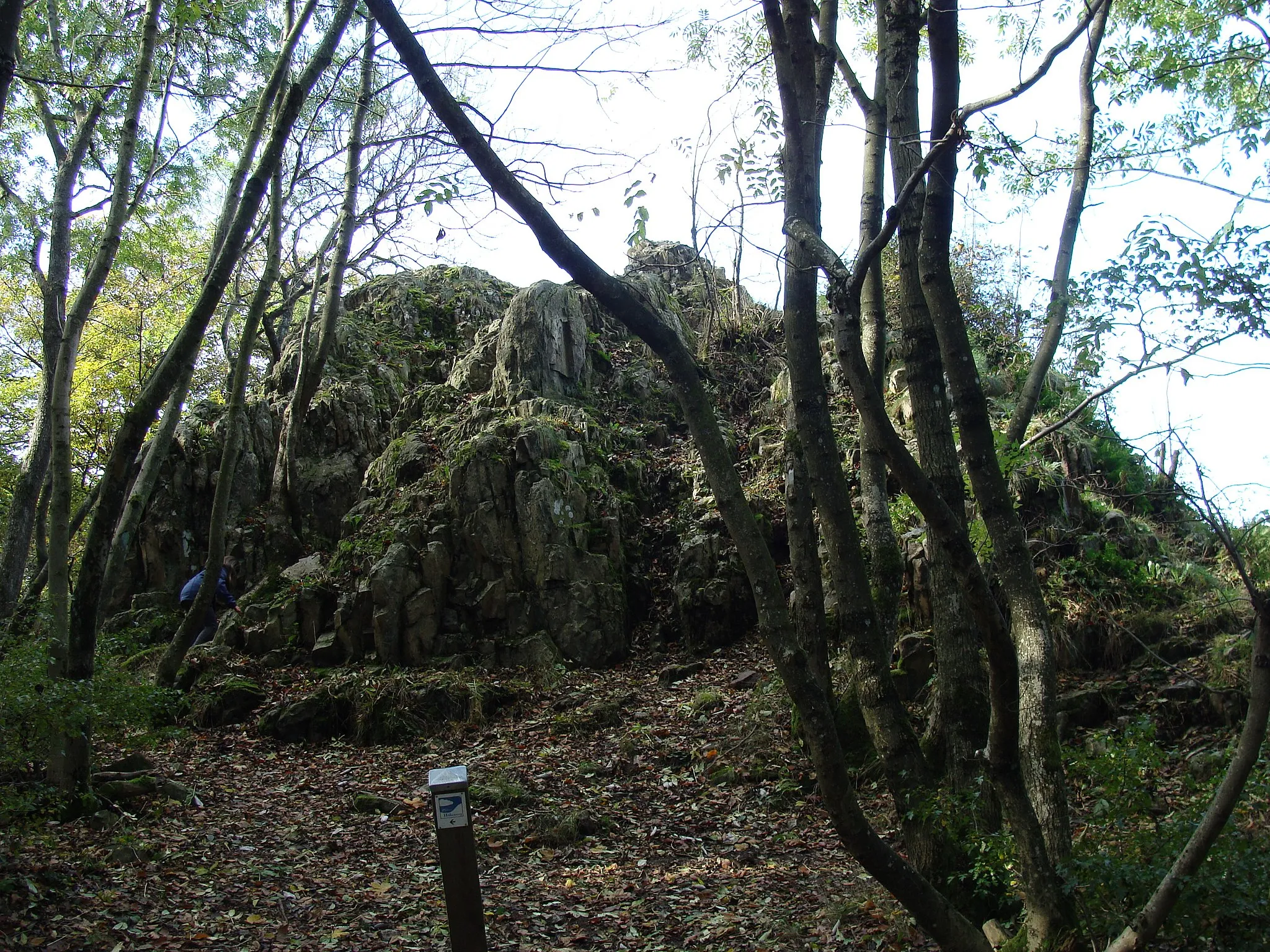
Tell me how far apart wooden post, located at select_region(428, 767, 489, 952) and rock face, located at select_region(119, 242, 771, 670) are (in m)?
6.84

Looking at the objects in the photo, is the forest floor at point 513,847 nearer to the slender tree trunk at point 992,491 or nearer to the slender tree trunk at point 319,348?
the slender tree trunk at point 992,491

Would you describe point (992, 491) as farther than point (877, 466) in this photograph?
No

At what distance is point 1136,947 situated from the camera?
133 inches

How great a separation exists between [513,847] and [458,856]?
10.8 feet

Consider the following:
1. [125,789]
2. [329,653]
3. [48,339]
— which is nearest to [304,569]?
[329,653]

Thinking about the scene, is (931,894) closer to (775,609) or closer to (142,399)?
(775,609)

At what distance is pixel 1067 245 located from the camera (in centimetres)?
894

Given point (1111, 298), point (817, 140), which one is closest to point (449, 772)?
point (1111, 298)

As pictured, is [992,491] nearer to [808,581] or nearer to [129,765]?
[808,581]

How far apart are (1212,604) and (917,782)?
579 cm

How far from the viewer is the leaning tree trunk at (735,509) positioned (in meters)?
3.35

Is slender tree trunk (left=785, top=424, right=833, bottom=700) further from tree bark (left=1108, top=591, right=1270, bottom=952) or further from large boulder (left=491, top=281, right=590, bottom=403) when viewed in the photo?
large boulder (left=491, top=281, right=590, bottom=403)

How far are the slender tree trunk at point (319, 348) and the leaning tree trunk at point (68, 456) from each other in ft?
16.0

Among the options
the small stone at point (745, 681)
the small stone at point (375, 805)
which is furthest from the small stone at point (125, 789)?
the small stone at point (745, 681)
